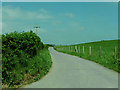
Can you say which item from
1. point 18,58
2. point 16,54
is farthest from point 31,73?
point 16,54

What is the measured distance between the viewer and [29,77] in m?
8.19

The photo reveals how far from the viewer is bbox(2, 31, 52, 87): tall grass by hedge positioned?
24.3 feet

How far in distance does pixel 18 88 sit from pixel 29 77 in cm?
123

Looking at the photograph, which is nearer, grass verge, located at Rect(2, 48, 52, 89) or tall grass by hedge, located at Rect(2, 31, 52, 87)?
tall grass by hedge, located at Rect(2, 31, 52, 87)

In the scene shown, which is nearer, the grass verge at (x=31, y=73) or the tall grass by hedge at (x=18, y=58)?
the tall grass by hedge at (x=18, y=58)

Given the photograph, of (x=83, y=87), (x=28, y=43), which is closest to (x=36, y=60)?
(x=28, y=43)

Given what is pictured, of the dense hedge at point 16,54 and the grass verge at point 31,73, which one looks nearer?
the dense hedge at point 16,54

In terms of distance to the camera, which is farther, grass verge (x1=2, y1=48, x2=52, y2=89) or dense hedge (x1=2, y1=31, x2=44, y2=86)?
grass verge (x1=2, y1=48, x2=52, y2=89)

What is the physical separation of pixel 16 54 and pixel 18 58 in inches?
9.2

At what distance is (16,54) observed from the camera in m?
8.00

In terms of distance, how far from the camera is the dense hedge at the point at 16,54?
7402mm

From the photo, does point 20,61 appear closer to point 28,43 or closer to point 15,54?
point 15,54

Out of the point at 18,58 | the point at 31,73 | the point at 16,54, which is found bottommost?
the point at 31,73

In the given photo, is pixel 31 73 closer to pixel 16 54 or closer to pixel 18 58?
pixel 18 58
